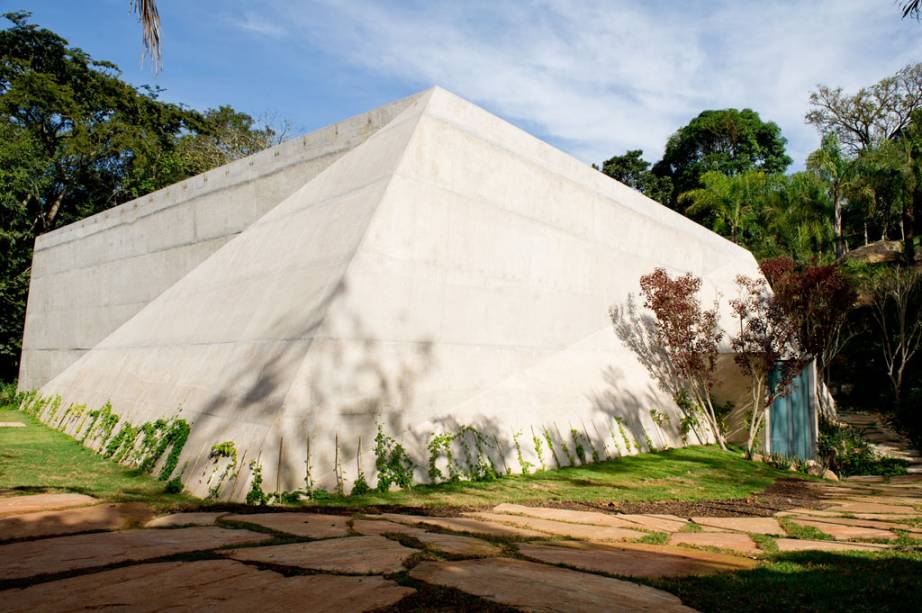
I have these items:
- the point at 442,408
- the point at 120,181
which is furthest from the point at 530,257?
the point at 120,181

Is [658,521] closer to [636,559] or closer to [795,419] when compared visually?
[636,559]

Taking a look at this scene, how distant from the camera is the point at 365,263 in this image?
20.5 ft

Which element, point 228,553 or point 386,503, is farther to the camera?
point 386,503

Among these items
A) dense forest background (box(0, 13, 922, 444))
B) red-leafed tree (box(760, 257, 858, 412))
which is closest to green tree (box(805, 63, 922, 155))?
dense forest background (box(0, 13, 922, 444))

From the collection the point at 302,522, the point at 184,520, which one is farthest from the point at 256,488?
the point at 302,522

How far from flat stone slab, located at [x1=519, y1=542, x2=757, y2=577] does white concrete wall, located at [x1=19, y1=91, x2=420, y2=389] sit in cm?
624

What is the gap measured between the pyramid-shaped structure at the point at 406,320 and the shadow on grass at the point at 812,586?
3401mm

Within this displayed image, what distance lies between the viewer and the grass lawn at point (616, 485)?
533cm

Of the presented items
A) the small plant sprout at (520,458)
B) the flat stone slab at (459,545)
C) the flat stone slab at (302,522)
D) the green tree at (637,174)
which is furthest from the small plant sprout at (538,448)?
the green tree at (637,174)

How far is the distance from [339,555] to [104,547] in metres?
1.17

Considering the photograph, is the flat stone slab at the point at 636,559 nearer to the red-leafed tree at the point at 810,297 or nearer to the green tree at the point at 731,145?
the red-leafed tree at the point at 810,297

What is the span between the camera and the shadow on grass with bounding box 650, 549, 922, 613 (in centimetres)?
252

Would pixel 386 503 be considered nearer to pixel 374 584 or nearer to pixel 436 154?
pixel 374 584

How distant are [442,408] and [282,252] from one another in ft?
9.74
